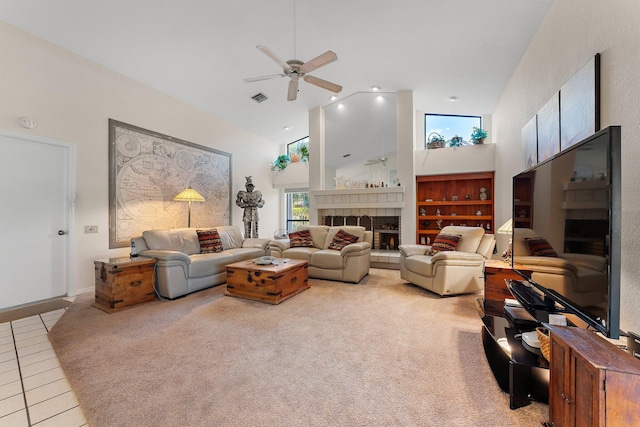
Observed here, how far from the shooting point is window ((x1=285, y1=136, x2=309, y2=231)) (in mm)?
7762

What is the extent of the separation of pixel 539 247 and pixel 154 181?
5.05 m

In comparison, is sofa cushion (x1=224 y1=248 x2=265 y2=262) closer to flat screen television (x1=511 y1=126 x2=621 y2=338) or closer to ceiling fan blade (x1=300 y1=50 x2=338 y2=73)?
ceiling fan blade (x1=300 y1=50 x2=338 y2=73)

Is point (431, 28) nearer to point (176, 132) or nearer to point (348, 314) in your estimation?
point (348, 314)

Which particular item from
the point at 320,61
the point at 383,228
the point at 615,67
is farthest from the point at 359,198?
the point at 615,67

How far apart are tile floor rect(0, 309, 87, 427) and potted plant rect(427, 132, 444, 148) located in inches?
248

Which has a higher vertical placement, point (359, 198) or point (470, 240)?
point (359, 198)

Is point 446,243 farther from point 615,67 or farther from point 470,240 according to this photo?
point 615,67

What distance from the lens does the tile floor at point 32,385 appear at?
144 centimetres

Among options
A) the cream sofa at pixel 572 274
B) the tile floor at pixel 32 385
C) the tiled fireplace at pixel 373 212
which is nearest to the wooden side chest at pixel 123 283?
the tile floor at pixel 32 385

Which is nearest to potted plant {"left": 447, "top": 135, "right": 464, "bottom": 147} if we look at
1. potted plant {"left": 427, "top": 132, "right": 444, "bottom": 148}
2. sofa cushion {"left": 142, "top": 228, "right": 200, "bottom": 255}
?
potted plant {"left": 427, "top": 132, "right": 444, "bottom": 148}

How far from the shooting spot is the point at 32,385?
1.72 metres

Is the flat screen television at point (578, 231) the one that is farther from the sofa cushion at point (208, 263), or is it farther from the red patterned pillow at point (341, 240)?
the sofa cushion at point (208, 263)

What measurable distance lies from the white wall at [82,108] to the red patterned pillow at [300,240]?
8.46ft

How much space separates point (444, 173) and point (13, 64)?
6645 millimetres
